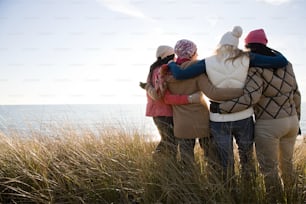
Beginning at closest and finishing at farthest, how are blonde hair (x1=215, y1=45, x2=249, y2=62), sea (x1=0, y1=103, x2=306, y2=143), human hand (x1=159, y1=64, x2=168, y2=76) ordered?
blonde hair (x1=215, y1=45, x2=249, y2=62) < human hand (x1=159, y1=64, x2=168, y2=76) < sea (x1=0, y1=103, x2=306, y2=143)

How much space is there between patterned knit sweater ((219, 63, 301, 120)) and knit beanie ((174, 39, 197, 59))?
66cm

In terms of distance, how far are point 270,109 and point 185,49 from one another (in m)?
1.07

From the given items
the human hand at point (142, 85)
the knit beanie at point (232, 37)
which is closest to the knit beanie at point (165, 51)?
the human hand at point (142, 85)

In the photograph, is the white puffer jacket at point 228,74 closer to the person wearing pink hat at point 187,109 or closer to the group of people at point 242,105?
the group of people at point 242,105

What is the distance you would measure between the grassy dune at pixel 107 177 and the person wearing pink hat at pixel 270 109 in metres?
0.14

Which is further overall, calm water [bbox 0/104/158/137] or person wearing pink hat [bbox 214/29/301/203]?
calm water [bbox 0/104/158/137]

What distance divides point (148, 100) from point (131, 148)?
63cm

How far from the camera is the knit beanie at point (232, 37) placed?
351 cm

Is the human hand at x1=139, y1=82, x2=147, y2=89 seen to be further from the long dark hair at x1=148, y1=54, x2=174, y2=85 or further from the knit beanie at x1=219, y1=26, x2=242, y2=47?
the knit beanie at x1=219, y1=26, x2=242, y2=47

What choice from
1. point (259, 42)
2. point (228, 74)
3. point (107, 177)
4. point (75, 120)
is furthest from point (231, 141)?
point (75, 120)

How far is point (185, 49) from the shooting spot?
3.78 metres

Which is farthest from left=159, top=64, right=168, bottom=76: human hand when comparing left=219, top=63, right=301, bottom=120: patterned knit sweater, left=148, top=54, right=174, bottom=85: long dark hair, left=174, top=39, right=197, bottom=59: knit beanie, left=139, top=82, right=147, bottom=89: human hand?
left=219, top=63, right=301, bottom=120: patterned knit sweater

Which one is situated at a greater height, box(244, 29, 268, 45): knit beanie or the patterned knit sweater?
box(244, 29, 268, 45): knit beanie

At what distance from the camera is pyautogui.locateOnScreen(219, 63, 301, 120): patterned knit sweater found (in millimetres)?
3443
